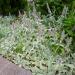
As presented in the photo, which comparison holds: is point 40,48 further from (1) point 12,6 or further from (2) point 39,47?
(1) point 12,6

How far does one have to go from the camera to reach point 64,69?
3.89m

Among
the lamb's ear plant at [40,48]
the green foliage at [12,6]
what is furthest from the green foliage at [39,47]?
the green foliage at [12,6]

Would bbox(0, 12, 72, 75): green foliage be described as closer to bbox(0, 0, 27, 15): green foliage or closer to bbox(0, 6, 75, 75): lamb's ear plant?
bbox(0, 6, 75, 75): lamb's ear plant

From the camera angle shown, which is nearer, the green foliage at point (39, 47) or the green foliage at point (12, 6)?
the green foliage at point (39, 47)

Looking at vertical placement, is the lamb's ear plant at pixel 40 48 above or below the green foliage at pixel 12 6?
below

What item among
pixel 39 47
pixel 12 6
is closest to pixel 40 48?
pixel 39 47

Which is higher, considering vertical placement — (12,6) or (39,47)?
(12,6)

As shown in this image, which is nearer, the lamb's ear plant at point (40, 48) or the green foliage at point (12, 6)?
the lamb's ear plant at point (40, 48)

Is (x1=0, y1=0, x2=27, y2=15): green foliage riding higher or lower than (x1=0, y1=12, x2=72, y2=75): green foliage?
higher

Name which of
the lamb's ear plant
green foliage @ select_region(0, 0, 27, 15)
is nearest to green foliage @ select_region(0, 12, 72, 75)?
the lamb's ear plant

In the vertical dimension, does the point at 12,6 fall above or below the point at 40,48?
above

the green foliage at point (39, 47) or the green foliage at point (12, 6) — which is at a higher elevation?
the green foliage at point (12, 6)

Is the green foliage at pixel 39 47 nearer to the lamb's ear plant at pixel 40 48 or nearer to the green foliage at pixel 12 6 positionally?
the lamb's ear plant at pixel 40 48

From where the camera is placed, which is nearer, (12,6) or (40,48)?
(40,48)
